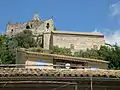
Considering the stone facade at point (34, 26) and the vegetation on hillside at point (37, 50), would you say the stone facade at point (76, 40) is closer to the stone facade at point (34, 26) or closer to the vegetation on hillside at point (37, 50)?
the vegetation on hillside at point (37, 50)

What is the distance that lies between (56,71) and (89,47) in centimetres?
6117

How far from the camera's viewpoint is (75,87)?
50.6ft

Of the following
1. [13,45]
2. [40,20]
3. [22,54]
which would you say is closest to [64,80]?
[22,54]

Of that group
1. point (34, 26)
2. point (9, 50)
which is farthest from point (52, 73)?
point (34, 26)

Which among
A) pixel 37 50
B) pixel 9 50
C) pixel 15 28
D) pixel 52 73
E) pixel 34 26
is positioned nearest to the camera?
pixel 52 73

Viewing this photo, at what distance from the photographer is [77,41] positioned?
77.6 metres

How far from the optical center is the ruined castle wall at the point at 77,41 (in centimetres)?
7656

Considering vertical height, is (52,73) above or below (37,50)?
below

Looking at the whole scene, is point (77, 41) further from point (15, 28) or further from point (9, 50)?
→ point (9, 50)

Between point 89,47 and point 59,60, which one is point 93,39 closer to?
point 89,47

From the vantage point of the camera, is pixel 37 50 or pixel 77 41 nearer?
pixel 37 50

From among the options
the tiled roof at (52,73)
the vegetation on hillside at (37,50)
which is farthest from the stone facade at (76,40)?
the tiled roof at (52,73)

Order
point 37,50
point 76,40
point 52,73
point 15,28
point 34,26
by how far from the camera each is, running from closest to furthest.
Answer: point 52,73 < point 37,50 < point 76,40 < point 34,26 < point 15,28

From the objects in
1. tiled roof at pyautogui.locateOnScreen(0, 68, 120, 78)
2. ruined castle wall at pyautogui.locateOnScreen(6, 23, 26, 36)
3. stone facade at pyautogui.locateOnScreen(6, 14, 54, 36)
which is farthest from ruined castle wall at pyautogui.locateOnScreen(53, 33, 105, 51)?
tiled roof at pyautogui.locateOnScreen(0, 68, 120, 78)
